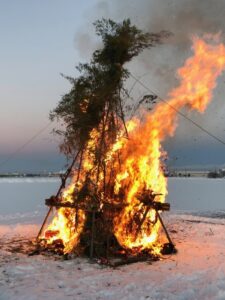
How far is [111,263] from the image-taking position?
1396cm

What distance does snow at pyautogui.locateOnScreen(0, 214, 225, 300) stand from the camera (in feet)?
35.0

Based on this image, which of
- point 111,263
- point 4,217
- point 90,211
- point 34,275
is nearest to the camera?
point 34,275

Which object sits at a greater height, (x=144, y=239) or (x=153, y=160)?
(x=153, y=160)

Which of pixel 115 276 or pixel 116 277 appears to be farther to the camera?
pixel 115 276

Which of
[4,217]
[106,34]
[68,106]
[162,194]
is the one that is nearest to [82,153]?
[68,106]

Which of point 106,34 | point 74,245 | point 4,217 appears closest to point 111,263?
point 74,245

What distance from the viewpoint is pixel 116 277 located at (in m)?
12.2

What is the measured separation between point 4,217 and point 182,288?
1724 centimetres

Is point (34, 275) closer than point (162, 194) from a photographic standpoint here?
Yes

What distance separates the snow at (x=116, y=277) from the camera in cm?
1066

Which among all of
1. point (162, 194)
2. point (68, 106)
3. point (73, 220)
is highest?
point (68, 106)

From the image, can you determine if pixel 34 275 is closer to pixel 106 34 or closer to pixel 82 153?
pixel 82 153

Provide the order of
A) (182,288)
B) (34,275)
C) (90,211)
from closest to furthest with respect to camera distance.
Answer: (182,288) < (34,275) < (90,211)

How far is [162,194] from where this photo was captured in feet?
53.7
